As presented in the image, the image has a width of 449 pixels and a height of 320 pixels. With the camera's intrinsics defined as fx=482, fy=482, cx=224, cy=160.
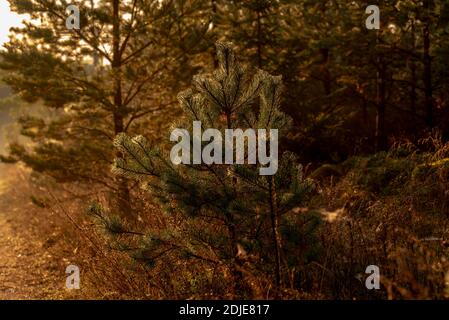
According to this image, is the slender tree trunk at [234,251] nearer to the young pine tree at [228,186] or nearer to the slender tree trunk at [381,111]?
the young pine tree at [228,186]

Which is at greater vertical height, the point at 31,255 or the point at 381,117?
the point at 381,117

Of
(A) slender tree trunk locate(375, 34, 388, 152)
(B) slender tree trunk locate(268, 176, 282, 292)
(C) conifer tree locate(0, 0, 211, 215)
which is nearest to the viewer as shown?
(B) slender tree trunk locate(268, 176, 282, 292)

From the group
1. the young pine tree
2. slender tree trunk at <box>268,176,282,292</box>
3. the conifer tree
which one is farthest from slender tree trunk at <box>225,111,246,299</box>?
the conifer tree

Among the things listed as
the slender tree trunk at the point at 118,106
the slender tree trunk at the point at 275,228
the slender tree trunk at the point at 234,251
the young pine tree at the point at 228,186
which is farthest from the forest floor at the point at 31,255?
the slender tree trunk at the point at 275,228

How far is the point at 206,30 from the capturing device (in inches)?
360

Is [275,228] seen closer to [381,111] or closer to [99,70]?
[99,70]

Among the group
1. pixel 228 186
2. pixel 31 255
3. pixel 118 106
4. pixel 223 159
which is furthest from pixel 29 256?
pixel 223 159

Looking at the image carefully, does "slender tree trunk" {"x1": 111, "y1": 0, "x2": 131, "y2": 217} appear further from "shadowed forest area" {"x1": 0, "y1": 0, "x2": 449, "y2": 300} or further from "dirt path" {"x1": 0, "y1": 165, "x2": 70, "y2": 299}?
"dirt path" {"x1": 0, "y1": 165, "x2": 70, "y2": 299}

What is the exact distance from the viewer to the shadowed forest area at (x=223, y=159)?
4.18m

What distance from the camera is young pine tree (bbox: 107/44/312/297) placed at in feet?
13.3

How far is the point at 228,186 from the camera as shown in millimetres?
4312

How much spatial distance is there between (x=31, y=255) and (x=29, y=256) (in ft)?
0.21

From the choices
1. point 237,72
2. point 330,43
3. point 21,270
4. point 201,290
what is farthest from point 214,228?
point 330,43

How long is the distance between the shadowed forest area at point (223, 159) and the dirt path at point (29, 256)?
0.05 metres
